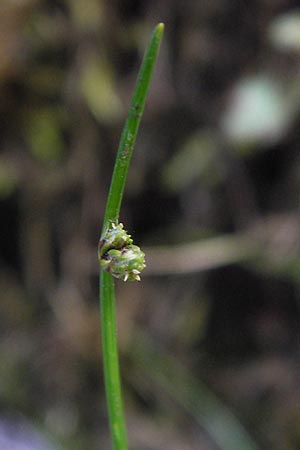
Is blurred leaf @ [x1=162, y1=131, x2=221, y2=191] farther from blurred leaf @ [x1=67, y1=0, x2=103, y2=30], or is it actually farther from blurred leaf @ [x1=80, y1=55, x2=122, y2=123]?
blurred leaf @ [x1=67, y1=0, x2=103, y2=30]

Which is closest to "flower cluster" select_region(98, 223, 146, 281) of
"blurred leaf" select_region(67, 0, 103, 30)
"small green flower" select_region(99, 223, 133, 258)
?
"small green flower" select_region(99, 223, 133, 258)

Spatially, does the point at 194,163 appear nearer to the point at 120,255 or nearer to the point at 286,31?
the point at 286,31

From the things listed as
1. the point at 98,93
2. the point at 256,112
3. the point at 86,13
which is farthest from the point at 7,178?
the point at 256,112

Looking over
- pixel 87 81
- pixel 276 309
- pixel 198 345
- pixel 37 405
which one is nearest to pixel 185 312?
pixel 198 345

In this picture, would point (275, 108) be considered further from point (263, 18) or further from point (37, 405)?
point (37, 405)

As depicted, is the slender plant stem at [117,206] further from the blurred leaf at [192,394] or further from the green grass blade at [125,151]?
A: the blurred leaf at [192,394]
